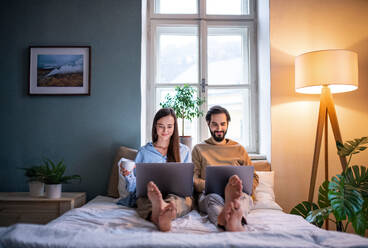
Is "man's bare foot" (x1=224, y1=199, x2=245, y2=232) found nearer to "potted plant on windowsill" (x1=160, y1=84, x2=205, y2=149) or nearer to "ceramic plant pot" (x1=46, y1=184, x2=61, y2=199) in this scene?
"potted plant on windowsill" (x1=160, y1=84, x2=205, y2=149)

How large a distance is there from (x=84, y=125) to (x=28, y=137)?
535mm

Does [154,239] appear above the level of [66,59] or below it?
below

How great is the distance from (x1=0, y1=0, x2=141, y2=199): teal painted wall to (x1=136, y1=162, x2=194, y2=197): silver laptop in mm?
1009

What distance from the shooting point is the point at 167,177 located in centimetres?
179

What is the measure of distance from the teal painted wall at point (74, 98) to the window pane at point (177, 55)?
447mm

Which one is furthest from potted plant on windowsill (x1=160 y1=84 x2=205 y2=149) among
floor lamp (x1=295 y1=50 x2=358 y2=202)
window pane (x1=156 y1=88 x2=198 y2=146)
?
floor lamp (x1=295 y1=50 x2=358 y2=202)

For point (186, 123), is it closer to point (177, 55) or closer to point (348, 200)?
point (177, 55)

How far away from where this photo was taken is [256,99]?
3.17m

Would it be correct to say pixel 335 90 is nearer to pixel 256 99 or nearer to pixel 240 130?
pixel 256 99

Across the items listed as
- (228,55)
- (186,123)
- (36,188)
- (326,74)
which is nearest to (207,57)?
(228,55)

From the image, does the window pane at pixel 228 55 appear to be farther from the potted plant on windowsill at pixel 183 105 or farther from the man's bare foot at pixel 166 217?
the man's bare foot at pixel 166 217

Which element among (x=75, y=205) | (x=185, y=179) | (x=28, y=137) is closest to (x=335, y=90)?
(x=185, y=179)

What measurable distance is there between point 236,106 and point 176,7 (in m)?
1.29

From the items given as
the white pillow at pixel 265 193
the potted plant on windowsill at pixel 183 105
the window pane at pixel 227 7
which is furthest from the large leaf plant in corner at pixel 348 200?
the window pane at pixel 227 7
